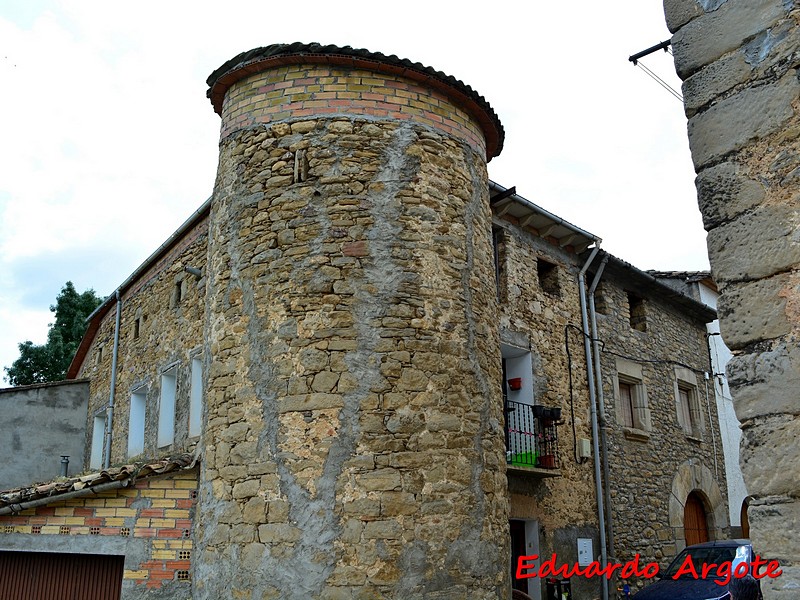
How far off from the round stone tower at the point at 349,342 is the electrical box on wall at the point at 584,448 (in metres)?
4.21

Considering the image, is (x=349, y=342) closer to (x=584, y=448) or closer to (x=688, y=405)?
(x=584, y=448)

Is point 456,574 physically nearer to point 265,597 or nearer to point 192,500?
point 265,597

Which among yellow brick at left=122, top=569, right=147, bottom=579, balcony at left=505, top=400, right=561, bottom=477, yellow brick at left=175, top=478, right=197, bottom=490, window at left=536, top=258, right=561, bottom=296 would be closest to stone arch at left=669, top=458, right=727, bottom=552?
balcony at left=505, top=400, right=561, bottom=477

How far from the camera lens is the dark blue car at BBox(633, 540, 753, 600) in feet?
26.2

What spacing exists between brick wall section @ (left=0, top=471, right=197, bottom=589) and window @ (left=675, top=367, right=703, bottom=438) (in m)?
9.65

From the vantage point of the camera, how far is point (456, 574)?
625 centimetres

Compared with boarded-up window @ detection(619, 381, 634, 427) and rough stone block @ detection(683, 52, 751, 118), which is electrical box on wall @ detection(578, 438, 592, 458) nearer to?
boarded-up window @ detection(619, 381, 634, 427)

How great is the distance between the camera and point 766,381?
8.91 feet

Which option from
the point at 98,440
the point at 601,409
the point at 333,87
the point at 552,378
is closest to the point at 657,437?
the point at 601,409

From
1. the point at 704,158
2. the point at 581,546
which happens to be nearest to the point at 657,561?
the point at 581,546

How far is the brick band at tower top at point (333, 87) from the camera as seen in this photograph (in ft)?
23.5

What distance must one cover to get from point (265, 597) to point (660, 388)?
942cm

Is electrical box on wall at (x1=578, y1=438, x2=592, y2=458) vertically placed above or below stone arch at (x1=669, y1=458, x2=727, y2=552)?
above

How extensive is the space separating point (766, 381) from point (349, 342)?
4.13 m
